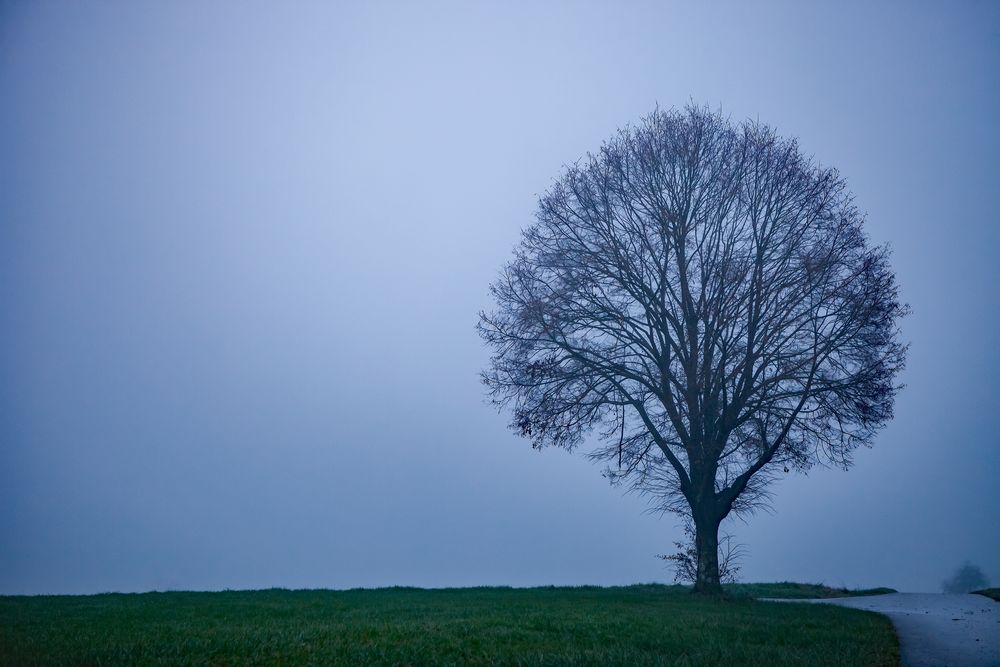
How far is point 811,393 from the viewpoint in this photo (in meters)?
15.6

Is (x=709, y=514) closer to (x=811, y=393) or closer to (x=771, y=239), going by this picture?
(x=811, y=393)

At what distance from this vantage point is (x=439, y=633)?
8477 mm

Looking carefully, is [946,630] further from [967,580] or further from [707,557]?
[967,580]

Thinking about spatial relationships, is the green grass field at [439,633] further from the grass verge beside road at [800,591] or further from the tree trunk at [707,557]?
the grass verge beside road at [800,591]

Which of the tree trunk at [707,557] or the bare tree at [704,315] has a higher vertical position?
the bare tree at [704,315]

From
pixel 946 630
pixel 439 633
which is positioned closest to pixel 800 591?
pixel 946 630

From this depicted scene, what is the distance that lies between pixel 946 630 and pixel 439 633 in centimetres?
874

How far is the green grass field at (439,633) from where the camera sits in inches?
275

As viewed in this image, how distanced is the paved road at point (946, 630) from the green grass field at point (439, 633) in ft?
1.28

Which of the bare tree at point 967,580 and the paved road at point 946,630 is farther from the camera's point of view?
the bare tree at point 967,580

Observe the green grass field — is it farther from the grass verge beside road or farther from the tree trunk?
the grass verge beside road

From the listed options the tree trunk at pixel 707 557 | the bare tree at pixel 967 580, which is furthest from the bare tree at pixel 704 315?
the bare tree at pixel 967 580

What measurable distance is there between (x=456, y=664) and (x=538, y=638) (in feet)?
6.22

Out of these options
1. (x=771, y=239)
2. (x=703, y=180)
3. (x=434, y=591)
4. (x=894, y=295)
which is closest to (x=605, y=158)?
(x=703, y=180)
